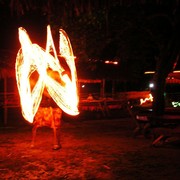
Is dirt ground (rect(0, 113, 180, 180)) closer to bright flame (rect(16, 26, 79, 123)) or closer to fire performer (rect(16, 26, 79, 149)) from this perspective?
fire performer (rect(16, 26, 79, 149))

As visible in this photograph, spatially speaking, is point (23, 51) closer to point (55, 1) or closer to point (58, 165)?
point (58, 165)

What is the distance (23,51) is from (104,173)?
456 centimetres

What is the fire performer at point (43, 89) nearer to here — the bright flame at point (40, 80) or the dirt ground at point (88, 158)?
the bright flame at point (40, 80)

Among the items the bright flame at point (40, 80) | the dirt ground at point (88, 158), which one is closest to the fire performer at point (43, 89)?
the bright flame at point (40, 80)

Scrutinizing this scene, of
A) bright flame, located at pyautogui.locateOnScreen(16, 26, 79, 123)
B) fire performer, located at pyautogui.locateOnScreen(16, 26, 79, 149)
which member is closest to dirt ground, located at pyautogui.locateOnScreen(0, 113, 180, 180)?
fire performer, located at pyautogui.locateOnScreen(16, 26, 79, 149)

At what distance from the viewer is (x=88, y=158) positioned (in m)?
9.97

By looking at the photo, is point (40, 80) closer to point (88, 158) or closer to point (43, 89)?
point (43, 89)

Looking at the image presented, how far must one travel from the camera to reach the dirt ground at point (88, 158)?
8.43 m

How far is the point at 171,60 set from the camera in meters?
13.5

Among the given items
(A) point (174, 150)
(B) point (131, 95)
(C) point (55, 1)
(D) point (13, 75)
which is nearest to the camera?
(C) point (55, 1)

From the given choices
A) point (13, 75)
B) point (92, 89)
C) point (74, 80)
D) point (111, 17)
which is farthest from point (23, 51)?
point (92, 89)

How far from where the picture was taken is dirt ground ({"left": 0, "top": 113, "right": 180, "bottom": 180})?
8430 mm

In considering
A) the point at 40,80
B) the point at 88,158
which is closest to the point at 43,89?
the point at 40,80

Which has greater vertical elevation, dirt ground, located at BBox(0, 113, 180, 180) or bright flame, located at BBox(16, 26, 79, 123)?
bright flame, located at BBox(16, 26, 79, 123)
